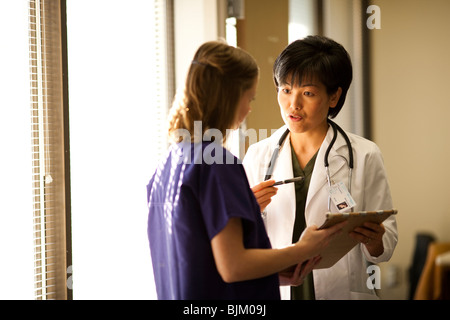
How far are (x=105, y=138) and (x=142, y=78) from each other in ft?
1.19

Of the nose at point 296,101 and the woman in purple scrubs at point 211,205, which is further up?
the nose at point 296,101

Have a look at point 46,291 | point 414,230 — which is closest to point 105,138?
point 46,291

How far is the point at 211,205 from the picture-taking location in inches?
47.4

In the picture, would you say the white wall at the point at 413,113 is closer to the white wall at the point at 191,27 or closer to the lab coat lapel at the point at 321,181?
the lab coat lapel at the point at 321,181

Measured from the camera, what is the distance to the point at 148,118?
2344mm

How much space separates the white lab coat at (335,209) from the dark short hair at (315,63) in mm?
210

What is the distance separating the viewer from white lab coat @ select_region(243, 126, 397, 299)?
1719 millimetres

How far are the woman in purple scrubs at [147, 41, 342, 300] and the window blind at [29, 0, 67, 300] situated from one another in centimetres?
Result: 69

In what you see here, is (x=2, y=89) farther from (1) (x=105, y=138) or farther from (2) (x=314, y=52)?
(2) (x=314, y=52)

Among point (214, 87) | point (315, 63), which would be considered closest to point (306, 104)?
point (315, 63)

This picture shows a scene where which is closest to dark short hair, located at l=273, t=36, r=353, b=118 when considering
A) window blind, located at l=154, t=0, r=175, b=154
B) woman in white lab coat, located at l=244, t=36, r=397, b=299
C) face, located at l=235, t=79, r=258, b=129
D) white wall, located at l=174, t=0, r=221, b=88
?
woman in white lab coat, located at l=244, t=36, r=397, b=299

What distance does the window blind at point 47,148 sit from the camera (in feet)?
5.97

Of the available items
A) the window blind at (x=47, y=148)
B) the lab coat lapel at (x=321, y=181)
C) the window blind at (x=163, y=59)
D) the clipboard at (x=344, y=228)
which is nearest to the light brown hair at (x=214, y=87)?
the clipboard at (x=344, y=228)

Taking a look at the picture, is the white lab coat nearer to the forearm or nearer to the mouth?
the mouth
